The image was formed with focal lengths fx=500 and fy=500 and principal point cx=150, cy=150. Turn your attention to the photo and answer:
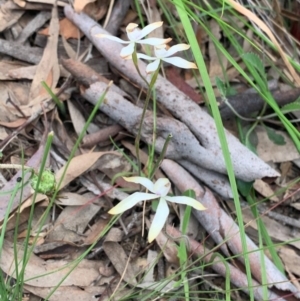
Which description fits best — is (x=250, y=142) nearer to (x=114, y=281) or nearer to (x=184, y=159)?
(x=184, y=159)

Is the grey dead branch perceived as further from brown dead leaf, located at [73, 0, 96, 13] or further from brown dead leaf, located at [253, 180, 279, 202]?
brown dead leaf, located at [73, 0, 96, 13]

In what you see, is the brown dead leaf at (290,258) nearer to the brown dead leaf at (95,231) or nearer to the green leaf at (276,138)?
the green leaf at (276,138)

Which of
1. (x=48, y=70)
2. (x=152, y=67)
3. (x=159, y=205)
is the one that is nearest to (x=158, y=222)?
(x=159, y=205)

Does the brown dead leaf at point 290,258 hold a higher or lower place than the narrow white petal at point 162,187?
lower

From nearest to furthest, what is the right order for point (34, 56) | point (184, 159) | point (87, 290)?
point (87, 290) < point (184, 159) < point (34, 56)

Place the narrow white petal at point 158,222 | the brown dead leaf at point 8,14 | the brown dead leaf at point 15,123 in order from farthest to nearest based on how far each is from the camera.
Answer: the brown dead leaf at point 8,14, the brown dead leaf at point 15,123, the narrow white petal at point 158,222

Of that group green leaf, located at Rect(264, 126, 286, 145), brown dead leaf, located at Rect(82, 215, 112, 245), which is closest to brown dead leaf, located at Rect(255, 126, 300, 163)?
green leaf, located at Rect(264, 126, 286, 145)

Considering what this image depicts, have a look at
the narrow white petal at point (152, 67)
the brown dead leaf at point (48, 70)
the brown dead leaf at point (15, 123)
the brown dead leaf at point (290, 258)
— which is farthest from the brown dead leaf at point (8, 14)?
the brown dead leaf at point (290, 258)

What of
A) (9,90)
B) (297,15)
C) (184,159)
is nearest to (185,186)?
(184,159)
